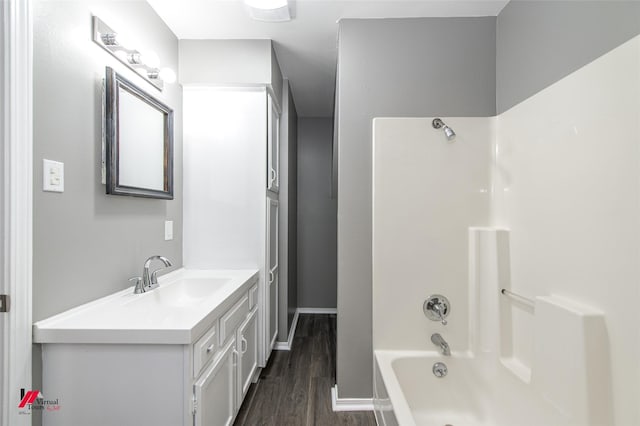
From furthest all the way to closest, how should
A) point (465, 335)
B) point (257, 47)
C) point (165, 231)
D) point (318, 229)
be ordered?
Answer: point (318, 229) → point (257, 47) → point (165, 231) → point (465, 335)

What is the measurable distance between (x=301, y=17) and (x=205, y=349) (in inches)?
76.5

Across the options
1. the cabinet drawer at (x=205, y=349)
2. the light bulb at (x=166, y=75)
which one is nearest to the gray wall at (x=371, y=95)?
the cabinet drawer at (x=205, y=349)

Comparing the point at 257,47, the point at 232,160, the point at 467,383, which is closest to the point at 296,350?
the point at 467,383

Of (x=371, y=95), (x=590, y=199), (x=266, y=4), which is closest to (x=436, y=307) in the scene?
(x=590, y=199)

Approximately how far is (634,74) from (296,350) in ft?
9.01

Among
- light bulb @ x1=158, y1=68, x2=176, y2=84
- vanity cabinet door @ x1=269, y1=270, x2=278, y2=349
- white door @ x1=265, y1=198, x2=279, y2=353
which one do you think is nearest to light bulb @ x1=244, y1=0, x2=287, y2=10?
light bulb @ x1=158, y1=68, x2=176, y2=84

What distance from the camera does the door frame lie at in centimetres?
102

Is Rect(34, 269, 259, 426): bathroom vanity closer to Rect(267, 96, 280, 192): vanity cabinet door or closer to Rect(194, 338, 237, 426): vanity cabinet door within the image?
Rect(194, 338, 237, 426): vanity cabinet door

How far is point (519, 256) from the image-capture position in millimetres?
1622

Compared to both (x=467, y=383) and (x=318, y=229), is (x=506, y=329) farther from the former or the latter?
Answer: (x=318, y=229)

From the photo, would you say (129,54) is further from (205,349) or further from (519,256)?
(519,256)

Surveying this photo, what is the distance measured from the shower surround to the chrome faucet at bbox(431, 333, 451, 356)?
50 mm

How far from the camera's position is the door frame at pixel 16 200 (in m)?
1.02

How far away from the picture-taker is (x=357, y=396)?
1926 mm
